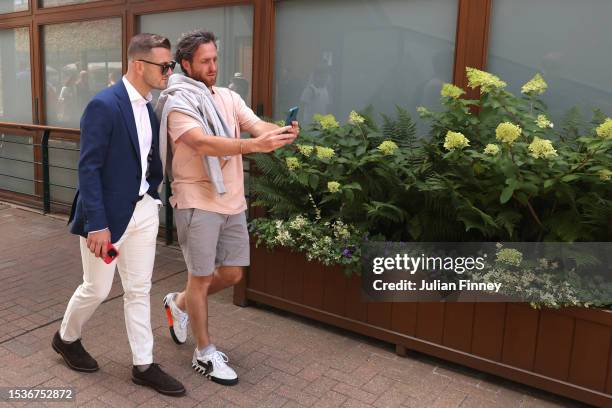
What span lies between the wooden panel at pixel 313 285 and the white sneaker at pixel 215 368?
878mm

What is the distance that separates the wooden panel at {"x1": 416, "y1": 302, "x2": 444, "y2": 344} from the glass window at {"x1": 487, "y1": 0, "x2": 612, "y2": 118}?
1.54 m

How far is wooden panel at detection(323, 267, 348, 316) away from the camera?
3.96 metres

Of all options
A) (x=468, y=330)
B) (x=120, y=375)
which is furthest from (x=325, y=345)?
(x=120, y=375)

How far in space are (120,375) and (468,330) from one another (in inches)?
81.6

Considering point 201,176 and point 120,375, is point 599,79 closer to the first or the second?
point 201,176

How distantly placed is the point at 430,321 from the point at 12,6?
289 inches

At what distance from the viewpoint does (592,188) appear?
3.10 m

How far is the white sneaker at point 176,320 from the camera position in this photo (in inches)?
147

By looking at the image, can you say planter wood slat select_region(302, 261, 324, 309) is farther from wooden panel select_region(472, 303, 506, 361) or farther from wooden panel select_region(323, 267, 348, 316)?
wooden panel select_region(472, 303, 506, 361)

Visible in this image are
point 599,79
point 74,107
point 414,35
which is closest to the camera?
point 599,79

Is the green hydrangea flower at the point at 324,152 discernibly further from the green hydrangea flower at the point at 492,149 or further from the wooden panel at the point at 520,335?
the wooden panel at the point at 520,335

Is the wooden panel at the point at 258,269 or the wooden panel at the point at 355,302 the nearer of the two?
the wooden panel at the point at 355,302

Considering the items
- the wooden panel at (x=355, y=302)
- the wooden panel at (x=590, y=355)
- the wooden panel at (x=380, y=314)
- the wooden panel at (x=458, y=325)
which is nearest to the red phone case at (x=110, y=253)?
the wooden panel at (x=355, y=302)

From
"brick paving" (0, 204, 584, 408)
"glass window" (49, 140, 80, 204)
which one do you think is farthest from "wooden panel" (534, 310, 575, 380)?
"glass window" (49, 140, 80, 204)
